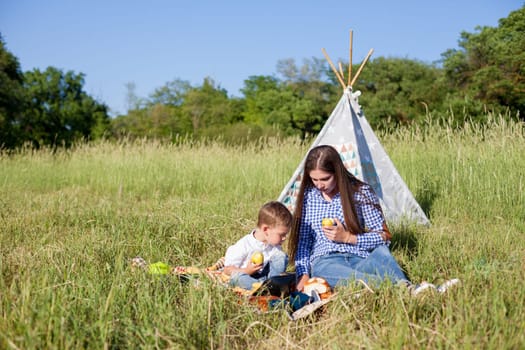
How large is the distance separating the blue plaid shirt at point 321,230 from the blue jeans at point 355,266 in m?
0.06

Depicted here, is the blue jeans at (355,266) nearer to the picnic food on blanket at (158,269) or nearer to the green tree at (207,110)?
the picnic food on blanket at (158,269)

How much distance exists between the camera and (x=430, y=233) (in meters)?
4.04

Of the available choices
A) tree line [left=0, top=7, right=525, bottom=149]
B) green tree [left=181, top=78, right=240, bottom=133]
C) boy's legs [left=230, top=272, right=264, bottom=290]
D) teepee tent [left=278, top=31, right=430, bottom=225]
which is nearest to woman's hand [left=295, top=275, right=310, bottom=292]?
boy's legs [left=230, top=272, right=264, bottom=290]

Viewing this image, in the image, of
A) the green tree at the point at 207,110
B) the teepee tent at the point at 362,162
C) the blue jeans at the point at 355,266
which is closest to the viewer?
the blue jeans at the point at 355,266

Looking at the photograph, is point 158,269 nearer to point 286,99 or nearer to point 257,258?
point 257,258

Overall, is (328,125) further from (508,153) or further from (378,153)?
(508,153)

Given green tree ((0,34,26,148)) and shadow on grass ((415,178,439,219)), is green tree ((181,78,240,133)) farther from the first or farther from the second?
shadow on grass ((415,178,439,219))

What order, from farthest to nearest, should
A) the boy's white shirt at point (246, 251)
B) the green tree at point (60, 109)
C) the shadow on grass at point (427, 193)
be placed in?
the green tree at point (60, 109) → the shadow on grass at point (427, 193) → the boy's white shirt at point (246, 251)

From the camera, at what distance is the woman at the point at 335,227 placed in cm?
306

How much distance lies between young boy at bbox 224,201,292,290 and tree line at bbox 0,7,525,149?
744 centimetres

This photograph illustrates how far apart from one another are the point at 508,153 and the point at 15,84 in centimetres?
1875

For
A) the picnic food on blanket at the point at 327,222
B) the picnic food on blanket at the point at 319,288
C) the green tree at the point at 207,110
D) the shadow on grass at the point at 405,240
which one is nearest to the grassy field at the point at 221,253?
the shadow on grass at the point at 405,240

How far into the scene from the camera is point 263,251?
11.0ft

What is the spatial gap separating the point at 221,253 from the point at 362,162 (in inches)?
63.2
